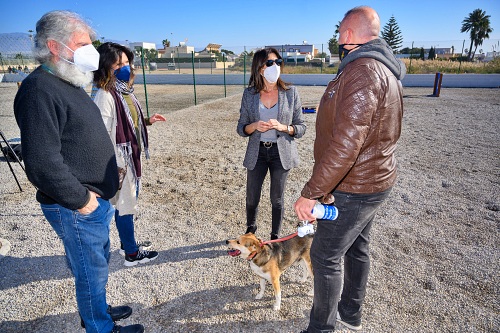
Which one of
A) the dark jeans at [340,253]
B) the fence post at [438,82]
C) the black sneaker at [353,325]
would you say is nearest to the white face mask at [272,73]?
the dark jeans at [340,253]

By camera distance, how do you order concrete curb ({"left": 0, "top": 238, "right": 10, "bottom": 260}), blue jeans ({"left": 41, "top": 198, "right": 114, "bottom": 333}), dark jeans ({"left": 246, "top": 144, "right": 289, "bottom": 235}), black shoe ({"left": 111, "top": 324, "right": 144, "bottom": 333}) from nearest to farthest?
blue jeans ({"left": 41, "top": 198, "right": 114, "bottom": 333}) → black shoe ({"left": 111, "top": 324, "right": 144, "bottom": 333}) → dark jeans ({"left": 246, "top": 144, "right": 289, "bottom": 235}) → concrete curb ({"left": 0, "top": 238, "right": 10, "bottom": 260})

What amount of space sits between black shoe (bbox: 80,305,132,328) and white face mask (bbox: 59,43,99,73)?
1.97m

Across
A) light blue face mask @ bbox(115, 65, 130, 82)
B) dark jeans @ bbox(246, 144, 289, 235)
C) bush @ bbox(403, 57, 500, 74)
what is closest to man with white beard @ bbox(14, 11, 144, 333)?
light blue face mask @ bbox(115, 65, 130, 82)

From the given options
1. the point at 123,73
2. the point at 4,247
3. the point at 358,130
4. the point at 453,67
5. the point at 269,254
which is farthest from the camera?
the point at 453,67

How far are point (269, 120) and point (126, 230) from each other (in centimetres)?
181

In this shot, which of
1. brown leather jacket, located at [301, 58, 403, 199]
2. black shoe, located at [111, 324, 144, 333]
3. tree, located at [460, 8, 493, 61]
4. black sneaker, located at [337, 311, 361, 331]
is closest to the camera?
brown leather jacket, located at [301, 58, 403, 199]

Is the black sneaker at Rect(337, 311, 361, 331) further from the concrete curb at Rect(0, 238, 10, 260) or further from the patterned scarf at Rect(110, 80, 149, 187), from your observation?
the concrete curb at Rect(0, 238, 10, 260)

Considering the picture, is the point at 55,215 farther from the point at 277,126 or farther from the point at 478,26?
the point at 478,26

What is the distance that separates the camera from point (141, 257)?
11.3ft

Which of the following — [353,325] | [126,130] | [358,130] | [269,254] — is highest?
[358,130]

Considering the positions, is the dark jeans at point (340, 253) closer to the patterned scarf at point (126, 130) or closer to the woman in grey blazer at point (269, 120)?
the woman in grey blazer at point (269, 120)

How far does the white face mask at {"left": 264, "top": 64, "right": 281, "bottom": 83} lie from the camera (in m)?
3.04

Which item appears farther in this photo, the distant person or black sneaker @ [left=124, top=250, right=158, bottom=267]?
black sneaker @ [left=124, top=250, right=158, bottom=267]

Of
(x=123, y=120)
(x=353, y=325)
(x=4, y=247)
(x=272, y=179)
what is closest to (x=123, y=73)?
(x=123, y=120)
